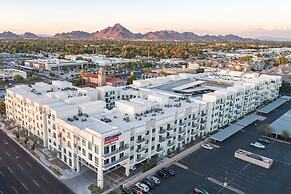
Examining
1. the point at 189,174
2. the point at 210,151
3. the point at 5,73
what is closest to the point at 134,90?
the point at 210,151

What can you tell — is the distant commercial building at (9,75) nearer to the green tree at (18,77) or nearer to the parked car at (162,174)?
the green tree at (18,77)

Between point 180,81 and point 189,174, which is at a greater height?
point 180,81

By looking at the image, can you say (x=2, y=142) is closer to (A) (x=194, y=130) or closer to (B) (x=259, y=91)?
(A) (x=194, y=130)

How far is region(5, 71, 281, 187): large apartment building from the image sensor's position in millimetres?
47406

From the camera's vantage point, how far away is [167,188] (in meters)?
47.0

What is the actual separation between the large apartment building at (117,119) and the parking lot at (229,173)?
20.9 feet

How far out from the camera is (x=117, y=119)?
5575cm

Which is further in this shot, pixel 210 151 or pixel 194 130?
pixel 194 130

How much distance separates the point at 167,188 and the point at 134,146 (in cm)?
924

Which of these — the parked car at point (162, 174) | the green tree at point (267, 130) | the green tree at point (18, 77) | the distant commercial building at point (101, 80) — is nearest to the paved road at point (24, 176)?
the parked car at point (162, 174)

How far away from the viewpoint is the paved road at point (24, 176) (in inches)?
1784

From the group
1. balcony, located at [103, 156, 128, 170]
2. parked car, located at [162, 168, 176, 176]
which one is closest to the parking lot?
parked car, located at [162, 168, 176, 176]

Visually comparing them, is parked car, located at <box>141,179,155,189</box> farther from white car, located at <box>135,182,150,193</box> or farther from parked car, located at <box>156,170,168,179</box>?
parked car, located at <box>156,170,168,179</box>

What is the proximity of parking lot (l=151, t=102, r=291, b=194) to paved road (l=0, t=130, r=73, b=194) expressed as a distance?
17.4 m
